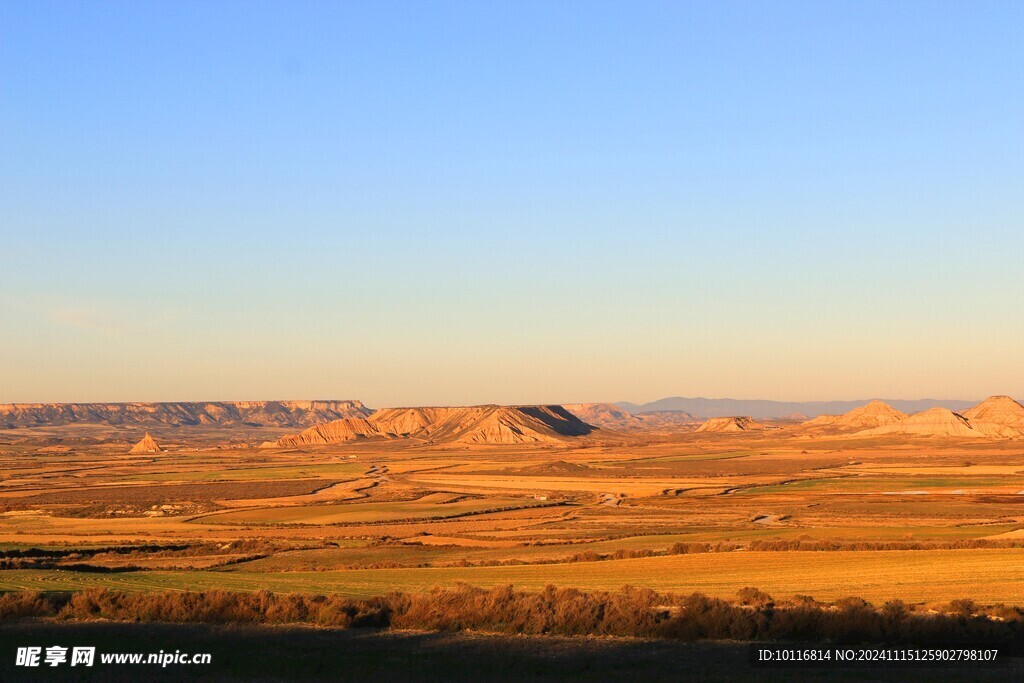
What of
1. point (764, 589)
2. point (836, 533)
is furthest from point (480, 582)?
point (836, 533)

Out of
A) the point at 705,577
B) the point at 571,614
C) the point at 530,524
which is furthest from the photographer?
the point at 530,524

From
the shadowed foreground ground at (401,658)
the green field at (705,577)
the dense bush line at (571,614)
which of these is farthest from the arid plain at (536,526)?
the shadowed foreground ground at (401,658)

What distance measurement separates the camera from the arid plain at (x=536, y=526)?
31234 millimetres

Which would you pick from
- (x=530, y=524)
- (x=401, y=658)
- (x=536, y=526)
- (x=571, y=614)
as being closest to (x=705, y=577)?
(x=571, y=614)

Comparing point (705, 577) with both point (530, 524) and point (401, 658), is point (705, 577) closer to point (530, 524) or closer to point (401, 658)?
point (401, 658)

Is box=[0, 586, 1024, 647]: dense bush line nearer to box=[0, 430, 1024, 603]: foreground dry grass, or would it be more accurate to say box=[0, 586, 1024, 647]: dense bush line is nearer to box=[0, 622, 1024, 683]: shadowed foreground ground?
box=[0, 622, 1024, 683]: shadowed foreground ground

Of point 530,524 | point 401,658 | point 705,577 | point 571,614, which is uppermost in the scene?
point 571,614

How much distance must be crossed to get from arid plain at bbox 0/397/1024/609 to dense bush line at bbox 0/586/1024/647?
3540mm

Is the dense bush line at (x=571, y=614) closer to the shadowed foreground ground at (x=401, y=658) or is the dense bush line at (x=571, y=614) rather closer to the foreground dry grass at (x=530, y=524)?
the shadowed foreground ground at (x=401, y=658)

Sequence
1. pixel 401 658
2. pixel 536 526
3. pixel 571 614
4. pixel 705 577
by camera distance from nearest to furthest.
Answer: pixel 401 658 < pixel 571 614 < pixel 705 577 < pixel 536 526

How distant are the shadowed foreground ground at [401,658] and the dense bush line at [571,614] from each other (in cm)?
91

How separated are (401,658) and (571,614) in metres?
4.09

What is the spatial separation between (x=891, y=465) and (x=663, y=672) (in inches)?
4416

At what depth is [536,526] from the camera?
60406 millimetres
